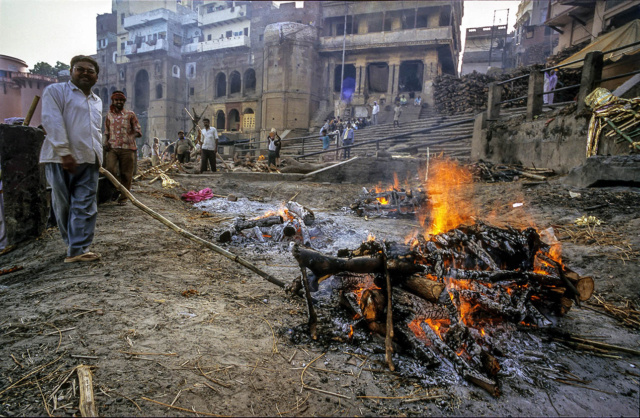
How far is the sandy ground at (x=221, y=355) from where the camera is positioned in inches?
72.5

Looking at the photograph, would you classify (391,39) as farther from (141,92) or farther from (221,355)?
(141,92)

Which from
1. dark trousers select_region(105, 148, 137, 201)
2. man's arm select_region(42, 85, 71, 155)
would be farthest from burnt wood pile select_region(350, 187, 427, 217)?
man's arm select_region(42, 85, 71, 155)

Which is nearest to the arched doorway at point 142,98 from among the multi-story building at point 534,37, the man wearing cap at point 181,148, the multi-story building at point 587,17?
the man wearing cap at point 181,148

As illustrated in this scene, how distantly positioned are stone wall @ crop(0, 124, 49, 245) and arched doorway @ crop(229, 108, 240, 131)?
38.1 m

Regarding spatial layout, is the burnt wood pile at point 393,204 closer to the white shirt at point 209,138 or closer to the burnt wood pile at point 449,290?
Result: the burnt wood pile at point 449,290

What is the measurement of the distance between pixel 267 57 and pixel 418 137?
68.3ft

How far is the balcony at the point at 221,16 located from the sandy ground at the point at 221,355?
45871mm

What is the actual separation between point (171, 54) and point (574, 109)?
Result: 48.3 meters

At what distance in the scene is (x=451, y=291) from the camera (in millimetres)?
2783

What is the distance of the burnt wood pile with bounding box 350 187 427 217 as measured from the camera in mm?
8344

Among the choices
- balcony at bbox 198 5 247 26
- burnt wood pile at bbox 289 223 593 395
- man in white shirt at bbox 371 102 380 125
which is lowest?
burnt wood pile at bbox 289 223 593 395

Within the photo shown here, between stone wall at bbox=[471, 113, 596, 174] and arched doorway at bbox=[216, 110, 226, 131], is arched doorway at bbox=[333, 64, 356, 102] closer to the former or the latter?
arched doorway at bbox=[216, 110, 226, 131]

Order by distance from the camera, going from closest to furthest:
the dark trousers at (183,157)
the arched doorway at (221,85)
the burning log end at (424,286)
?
the burning log end at (424,286) → the dark trousers at (183,157) → the arched doorway at (221,85)

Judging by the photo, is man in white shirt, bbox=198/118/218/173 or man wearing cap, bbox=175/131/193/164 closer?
man in white shirt, bbox=198/118/218/173
